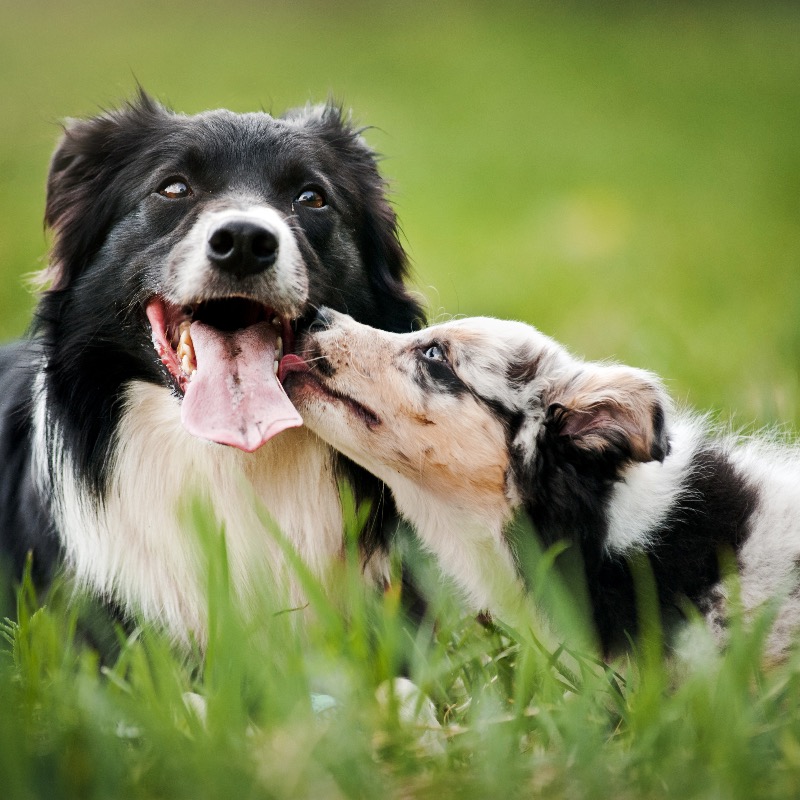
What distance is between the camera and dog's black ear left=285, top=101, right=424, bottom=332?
3.36 meters

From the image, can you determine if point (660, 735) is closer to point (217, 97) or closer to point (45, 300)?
point (45, 300)

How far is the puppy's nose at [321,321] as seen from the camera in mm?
2975

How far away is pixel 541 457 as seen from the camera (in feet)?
8.98

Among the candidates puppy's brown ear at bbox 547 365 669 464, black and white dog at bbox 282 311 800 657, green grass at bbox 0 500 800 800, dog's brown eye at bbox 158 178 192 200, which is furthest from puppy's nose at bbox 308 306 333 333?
green grass at bbox 0 500 800 800

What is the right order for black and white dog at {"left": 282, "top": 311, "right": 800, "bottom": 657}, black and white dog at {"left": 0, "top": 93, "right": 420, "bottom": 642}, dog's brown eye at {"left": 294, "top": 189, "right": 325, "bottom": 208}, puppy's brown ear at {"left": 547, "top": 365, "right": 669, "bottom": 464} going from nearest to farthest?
puppy's brown ear at {"left": 547, "top": 365, "right": 669, "bottom": 464}, black and white dog at {"left": 282, "top": 311, "right": 800, "bottom": 657}, black and white dog at {"left": 0, "top": 93, "right": 420, "bottom": 642}, dog's brown eye at {"left": 294, "top": 189, "right": 325, "bottom": 208}

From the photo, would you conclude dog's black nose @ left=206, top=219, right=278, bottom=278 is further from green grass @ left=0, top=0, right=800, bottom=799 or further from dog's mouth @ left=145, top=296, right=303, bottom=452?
green grass @ left=0, top=0, right=800, bottom=799

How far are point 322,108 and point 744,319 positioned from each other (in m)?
3.93

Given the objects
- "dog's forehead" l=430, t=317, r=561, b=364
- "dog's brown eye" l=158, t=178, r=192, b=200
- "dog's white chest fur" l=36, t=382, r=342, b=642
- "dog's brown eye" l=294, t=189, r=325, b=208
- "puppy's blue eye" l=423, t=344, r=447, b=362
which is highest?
"dog's brown eye" l=294, t=189, r=325, b=208

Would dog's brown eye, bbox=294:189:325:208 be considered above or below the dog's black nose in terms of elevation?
above

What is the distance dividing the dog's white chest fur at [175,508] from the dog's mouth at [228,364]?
17 cm

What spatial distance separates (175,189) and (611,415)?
1450mm

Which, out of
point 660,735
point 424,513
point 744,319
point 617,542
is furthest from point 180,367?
point 744,319

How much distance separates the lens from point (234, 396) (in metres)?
2.80

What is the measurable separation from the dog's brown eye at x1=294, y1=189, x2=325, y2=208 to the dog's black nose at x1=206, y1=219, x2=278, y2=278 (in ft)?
1.37
